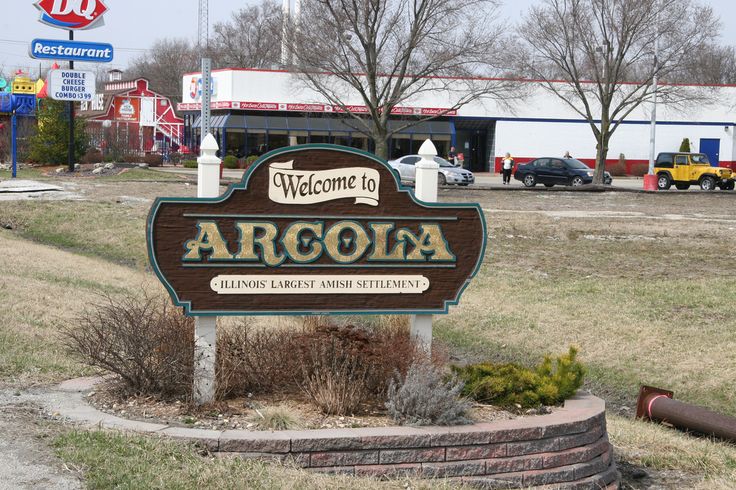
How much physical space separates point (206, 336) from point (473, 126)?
190 ft

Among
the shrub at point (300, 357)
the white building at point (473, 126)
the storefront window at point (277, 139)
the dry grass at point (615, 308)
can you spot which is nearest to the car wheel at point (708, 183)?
the white building at point (473, 126)

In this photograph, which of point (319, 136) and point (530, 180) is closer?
point (530, 180)

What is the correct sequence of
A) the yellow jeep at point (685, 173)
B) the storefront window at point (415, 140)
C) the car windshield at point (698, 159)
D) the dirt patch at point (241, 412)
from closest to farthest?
the dirt patch at point (241, 412), the yellow jeep at point (685, 173), the car windshield at point (698, 159), the storefront window at point (415, 140)

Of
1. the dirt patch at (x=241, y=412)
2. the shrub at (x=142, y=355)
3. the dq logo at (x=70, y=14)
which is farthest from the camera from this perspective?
the dq logo at (x=70, y=14)

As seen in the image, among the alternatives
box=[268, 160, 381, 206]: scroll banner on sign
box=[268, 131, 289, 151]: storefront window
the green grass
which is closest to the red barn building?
box=[268, 131, 289, 151]: storefront window

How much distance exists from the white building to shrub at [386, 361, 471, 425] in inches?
2040

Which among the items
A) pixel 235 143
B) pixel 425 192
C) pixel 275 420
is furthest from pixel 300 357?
pixel 235 143

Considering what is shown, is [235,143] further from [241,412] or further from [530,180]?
[241,412]

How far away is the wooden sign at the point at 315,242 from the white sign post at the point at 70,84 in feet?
106

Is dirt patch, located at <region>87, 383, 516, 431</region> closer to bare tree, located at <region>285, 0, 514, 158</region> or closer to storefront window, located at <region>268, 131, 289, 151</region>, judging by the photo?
bare tree, located at <region>285, 0, 514, 158</region>

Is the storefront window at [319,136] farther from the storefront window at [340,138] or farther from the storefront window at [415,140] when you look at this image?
the storefront window at [415,140]

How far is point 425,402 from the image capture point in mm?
6836

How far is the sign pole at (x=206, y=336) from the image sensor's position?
23.3 ft

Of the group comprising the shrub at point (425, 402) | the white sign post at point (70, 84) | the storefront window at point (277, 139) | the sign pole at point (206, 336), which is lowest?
the shrub at point (425, 402)
